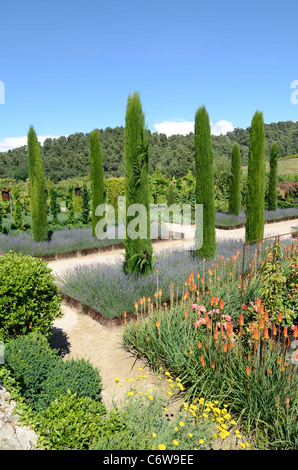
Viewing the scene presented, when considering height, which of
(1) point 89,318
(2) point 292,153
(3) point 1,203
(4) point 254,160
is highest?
(2) point 292,153

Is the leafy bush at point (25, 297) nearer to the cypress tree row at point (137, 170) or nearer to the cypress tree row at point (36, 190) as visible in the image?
the cypress tree row at point (137, 170)

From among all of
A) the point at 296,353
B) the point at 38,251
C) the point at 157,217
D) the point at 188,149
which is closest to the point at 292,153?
the point at 188,149

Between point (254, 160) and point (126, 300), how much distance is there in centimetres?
629

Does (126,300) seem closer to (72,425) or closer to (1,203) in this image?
(72,425)

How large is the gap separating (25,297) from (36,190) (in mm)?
6854

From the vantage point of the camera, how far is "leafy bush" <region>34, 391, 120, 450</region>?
2512 millimetres

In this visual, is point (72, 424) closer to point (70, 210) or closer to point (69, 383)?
point (69, 383)

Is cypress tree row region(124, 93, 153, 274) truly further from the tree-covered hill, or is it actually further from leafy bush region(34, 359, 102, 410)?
the tree-covered hill

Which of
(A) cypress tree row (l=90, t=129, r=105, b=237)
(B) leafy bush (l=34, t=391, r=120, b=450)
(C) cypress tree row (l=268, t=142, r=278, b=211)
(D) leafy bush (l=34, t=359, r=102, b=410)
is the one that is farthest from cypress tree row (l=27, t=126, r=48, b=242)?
(C) cypress tree row (l=268, t=142, r=278, b=211)

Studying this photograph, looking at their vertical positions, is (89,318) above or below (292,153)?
below

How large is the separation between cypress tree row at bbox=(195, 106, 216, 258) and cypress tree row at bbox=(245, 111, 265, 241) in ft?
7.59

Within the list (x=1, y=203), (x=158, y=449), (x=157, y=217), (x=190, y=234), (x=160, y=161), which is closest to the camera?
(x=158, y=449)

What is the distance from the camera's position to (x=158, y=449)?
8.29 ft

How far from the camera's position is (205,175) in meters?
8.06
